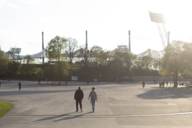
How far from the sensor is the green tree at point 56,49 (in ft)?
374

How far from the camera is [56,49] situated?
115 metres

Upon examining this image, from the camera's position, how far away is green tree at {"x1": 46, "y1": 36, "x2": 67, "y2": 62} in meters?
114

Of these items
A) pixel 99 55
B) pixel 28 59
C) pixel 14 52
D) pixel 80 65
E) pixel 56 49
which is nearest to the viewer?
pixel 56 49

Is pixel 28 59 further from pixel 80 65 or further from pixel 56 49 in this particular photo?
pixel 56 49

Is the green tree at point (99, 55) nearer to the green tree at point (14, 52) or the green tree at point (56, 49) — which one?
the green tree at point (56, 49)

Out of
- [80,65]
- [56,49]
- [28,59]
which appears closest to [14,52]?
[28,59]

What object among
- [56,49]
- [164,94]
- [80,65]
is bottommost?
[164,94]

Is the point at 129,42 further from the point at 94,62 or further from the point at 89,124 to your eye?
the point at 89,124

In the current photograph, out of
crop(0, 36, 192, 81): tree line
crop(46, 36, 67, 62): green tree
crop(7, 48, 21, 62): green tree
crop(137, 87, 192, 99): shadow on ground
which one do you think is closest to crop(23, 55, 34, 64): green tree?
crop(0, 36, 192, 81): tree line

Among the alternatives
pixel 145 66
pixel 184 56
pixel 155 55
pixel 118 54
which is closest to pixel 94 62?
pixel 118 54

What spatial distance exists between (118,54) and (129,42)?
361 inches

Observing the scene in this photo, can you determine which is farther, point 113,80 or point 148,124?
point 113,80

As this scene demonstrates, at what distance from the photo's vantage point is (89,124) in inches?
866

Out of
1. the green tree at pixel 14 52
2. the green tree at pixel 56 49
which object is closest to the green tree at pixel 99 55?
the green tree at pixel 56 49
